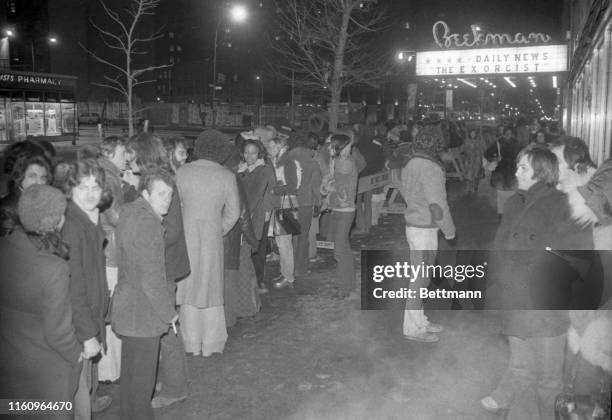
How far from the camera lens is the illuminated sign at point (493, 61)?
23.4m

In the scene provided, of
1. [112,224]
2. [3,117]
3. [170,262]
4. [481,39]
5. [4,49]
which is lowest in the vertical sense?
[170,262]

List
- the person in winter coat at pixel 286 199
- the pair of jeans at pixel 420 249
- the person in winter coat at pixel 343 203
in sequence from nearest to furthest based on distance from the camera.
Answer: the pair of jeans at pixel 420 249 → the person in winter coat at pixel 343 203 → the person in winter coat at pixel 286 199

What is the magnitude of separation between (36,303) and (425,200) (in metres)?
3.69

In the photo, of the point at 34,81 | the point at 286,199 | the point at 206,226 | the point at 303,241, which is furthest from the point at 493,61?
the point at 34,81

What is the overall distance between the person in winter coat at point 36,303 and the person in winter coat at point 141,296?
59 centimetres

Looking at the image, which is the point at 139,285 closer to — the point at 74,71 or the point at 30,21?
the point at 30,21

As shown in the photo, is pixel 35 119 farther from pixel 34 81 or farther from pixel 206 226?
pixel 206 226

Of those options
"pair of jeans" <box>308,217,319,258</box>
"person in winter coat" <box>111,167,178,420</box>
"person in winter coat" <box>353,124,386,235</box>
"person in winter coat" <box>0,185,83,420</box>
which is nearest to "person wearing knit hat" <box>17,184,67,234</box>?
"person in winter coat" <box>0,185,83,420</box>

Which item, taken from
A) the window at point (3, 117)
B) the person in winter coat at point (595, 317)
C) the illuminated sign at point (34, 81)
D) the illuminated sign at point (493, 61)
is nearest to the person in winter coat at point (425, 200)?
the person in winter coat at point (595, 317)

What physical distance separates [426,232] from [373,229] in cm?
659

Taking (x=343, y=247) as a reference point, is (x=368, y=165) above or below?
above

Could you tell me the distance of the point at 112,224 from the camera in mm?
4676

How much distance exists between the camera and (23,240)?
3059 mm

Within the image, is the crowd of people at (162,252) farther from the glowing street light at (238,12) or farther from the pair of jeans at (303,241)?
the glowing street light at (238,12)
